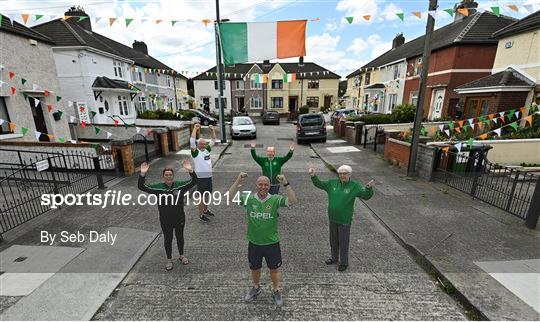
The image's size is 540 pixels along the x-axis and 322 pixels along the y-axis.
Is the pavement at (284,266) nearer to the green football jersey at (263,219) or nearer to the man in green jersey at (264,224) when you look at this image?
the man in green jersey at (264,224)

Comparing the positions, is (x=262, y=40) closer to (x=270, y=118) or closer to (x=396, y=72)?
(x=270, y=118)

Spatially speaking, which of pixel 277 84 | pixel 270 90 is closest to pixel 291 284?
pixel 270 90

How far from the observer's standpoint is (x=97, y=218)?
5633 millimetres

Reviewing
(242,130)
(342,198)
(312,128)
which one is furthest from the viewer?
(242,130)

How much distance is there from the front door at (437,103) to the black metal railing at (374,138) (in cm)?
759

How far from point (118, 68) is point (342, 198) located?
2341 centimetres

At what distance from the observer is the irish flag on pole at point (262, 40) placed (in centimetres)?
841

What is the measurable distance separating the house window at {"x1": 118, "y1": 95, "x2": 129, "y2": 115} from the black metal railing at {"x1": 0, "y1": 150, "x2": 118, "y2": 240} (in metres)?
12.2

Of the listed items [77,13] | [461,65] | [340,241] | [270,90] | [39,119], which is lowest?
[340,241]

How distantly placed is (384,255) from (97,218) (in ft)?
20.1

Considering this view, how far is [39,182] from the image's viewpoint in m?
7.68

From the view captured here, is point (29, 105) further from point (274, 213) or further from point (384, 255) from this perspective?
point (384, 255)

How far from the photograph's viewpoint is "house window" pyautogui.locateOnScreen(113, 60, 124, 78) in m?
20.0

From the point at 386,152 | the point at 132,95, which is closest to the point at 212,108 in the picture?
the point at 132,95
